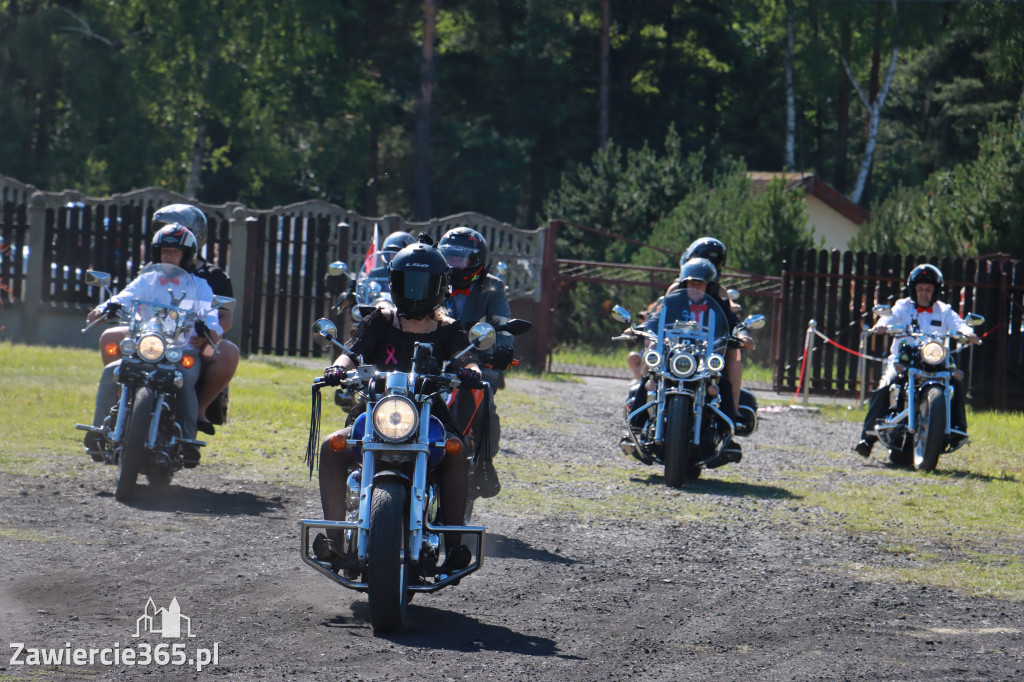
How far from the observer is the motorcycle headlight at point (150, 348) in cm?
897

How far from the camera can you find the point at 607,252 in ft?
105

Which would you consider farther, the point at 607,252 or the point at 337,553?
the point at 607,252

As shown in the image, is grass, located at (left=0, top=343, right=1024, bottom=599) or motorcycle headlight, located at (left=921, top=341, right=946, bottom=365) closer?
grass, located at (left=0, top=343, right=1024, bottom=599)

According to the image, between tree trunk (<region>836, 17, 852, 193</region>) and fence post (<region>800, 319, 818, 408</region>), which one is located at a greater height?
tree trunk (<region>836, 17, 852, 193</region>)

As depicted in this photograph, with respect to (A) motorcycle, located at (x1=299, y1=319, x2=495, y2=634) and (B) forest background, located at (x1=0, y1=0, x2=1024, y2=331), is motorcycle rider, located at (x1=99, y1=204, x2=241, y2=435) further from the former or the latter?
(B) forest background, located at (x1=0, y1=0, x2=1024, y2=331)

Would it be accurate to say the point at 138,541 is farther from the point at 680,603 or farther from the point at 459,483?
the point at 680,603

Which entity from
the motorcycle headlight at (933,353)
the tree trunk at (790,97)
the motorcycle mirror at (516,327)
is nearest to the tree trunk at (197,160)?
the tree trunk at (790,97)

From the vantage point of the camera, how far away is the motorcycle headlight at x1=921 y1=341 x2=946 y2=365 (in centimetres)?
1266

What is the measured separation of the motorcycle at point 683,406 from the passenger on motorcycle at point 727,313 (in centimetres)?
15

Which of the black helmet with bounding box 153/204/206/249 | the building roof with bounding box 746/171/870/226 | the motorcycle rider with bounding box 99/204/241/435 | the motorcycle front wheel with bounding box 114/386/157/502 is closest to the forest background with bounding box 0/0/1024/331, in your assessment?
the building roof with bounding box 746/171/870/226

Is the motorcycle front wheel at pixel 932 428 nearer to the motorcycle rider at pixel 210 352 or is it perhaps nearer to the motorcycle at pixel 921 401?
the motorcycle at pixel 921 401

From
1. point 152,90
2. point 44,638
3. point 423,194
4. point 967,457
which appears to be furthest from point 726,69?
point 44,638

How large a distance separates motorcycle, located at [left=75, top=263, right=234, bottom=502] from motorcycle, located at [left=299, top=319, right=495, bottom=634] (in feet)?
9.41

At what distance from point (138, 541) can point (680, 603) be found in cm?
281
